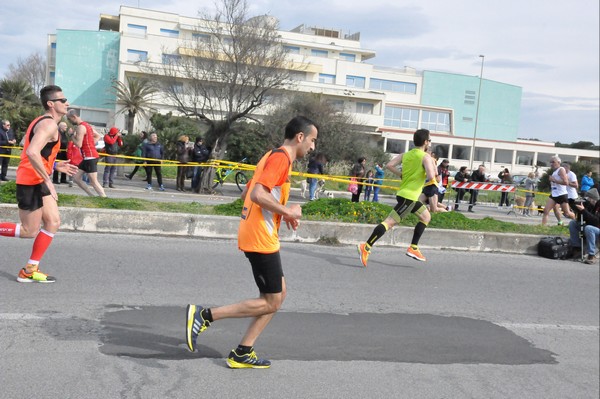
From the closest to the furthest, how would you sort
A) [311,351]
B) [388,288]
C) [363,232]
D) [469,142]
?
1. [311,351]
2. [388,288]
3. [363,232]
4. [469,142]

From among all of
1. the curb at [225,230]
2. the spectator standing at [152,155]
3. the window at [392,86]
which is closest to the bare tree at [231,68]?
the spectator standing at [152,155]

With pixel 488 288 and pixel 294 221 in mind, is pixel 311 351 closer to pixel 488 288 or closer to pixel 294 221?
pixel 294 221

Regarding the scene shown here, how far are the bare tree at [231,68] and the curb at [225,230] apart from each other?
12472mm

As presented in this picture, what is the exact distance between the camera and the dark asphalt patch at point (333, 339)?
5.16 meters

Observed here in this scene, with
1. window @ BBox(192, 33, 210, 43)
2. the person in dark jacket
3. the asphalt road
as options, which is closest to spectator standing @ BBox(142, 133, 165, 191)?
window @ BBox(192, 33, 210, 43)

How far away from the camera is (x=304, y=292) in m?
7.33

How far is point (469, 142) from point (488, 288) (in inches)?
2338

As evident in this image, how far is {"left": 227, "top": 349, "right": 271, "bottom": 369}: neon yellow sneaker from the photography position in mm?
4740

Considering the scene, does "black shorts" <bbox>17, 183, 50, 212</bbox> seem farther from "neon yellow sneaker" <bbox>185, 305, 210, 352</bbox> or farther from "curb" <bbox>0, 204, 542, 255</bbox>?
"curb" <bbox>0, 204, 542, 255</bbox>

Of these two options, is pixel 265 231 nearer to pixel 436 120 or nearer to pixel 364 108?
pixel 364 108

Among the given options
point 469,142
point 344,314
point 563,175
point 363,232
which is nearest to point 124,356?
point 344,314

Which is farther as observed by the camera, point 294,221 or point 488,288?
point 488,288

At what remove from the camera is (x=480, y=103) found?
247ft

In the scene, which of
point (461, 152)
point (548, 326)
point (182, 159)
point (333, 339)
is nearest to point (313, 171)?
point (182, 159)
